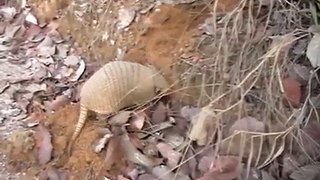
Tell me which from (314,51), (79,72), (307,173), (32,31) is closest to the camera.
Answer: (307,173)

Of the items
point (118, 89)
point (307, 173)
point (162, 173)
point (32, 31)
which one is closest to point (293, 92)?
point (307, 173)

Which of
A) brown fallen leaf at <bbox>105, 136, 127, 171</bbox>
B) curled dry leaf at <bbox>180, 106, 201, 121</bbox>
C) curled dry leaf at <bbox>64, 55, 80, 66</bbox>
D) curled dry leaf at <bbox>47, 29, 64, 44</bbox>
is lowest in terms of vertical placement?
brown fallen leaf at <bbox>105, 136, 127, 171</bbox>

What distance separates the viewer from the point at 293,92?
7.30 ft

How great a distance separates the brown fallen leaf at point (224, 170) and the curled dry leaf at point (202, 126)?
105 millimetres

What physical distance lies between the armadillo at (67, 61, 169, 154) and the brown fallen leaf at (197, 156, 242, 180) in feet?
1.28

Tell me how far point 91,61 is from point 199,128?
0.66 metres

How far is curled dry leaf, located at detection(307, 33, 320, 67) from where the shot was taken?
2.15 metres

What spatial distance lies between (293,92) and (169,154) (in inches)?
18.0

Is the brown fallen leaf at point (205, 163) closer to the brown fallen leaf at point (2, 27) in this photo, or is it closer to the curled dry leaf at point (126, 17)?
the curled dry leaf at point (126, 17)

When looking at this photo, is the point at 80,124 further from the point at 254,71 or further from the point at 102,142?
the point at 254,71

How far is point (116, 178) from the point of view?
2232mm

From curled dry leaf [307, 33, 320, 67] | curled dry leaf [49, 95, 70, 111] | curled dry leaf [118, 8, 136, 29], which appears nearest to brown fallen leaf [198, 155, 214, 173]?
curled dry leaf [307, 33, 320, 67]

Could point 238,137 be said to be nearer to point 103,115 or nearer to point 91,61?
point 103,115

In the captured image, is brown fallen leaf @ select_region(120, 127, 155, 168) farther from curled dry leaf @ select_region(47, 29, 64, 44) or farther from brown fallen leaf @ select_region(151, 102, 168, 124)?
curled dry leaf @ select_region(47, 29, 64, 44)
